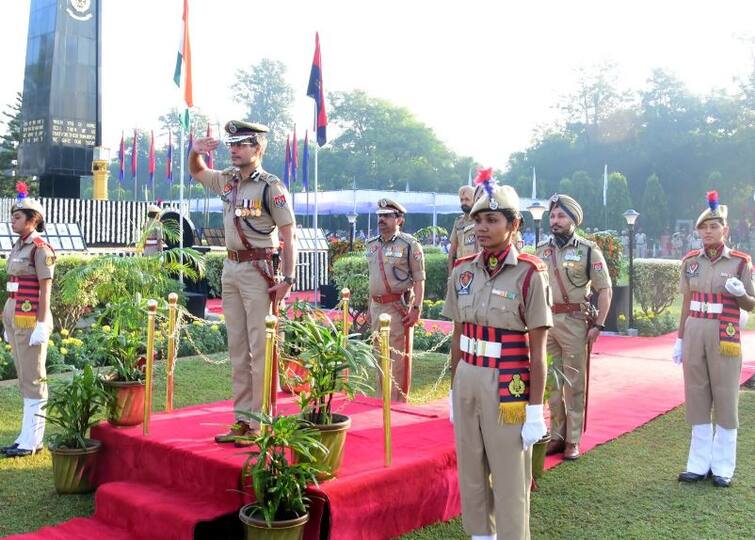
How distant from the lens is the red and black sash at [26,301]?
571 centimetres

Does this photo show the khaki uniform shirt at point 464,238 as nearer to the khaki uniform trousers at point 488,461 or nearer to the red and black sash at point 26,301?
the red and black sash at point 26,301

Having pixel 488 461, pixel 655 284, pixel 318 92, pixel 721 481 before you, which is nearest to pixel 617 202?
pixel 655 284

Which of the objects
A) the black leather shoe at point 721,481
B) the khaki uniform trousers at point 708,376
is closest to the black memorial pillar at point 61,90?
the khaki uniform trousers at point 708,376

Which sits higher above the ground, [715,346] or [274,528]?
[715,346]

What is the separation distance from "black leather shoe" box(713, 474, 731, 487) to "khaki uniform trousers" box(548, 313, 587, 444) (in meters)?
1.00

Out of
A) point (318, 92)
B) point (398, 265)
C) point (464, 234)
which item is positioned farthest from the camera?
point (318, 92)

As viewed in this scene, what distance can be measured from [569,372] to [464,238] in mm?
2391

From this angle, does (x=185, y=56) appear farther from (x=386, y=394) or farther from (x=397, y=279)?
(x=386, y=394)

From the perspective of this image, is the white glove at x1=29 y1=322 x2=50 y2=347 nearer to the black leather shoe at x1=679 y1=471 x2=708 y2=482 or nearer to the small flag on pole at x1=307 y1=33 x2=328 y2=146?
the black leather shoe at x1=679 y1=471 x2=708 y2=482

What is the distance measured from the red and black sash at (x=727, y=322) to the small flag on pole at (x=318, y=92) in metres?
8.45

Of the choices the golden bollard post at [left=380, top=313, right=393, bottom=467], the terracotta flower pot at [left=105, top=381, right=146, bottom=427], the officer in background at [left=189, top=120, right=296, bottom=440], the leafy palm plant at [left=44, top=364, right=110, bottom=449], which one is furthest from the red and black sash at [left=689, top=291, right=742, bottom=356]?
the leafy palm plant at [left=44, top=364, right=110, bottom=449]

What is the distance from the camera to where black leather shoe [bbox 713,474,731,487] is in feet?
17.0

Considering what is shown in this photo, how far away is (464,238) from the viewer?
782 centimetres

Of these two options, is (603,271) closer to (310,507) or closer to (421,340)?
(310,507)
